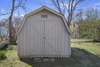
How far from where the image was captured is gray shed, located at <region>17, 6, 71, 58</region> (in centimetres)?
1642

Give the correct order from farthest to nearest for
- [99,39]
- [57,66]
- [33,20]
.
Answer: [99,39]
[33,20]
[57,66]

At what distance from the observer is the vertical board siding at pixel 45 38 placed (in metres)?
16.4

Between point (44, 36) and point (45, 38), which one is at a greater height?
point (44, 36)

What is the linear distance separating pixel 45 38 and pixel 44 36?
169 mm

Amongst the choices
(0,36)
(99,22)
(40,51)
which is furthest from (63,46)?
(99,22)

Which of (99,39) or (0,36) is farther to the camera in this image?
(99,39)

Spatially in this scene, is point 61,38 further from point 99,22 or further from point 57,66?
point 99,22

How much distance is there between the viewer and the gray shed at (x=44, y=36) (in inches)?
647

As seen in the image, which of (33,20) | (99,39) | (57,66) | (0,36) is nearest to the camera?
(57,66)

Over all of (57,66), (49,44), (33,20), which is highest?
(33,20)

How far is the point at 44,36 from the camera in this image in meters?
16.6

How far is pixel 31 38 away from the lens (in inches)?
648

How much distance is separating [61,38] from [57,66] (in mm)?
3588

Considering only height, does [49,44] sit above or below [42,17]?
below
